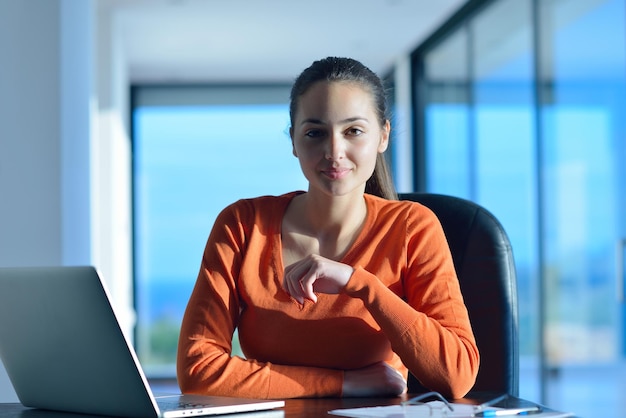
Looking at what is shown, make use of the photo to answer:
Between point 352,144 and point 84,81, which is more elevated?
point 84,81

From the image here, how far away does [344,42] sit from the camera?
7.21 meters

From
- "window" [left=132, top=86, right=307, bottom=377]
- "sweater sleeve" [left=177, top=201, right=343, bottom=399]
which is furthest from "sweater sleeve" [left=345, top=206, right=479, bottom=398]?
"window" [left=132, top=86, right=307, bottom=377]

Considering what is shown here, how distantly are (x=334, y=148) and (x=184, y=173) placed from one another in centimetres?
738

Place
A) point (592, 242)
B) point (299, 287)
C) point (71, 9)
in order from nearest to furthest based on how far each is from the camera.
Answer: point (299, 287)
point (71, 9)
point (592, 242)

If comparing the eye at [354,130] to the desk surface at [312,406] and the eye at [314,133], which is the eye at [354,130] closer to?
the eye at [314,133]

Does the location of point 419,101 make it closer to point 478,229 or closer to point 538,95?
point 538,95

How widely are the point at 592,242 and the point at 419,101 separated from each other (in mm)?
3662

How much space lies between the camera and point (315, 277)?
58.9 inches

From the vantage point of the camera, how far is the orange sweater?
1.55 metres

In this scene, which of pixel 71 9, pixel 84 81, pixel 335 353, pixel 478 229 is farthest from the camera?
pixel 84 81

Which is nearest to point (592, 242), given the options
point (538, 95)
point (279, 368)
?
point (538, 95)

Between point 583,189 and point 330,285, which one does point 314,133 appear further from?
point 583,189

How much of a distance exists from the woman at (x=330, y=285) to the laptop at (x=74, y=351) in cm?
28

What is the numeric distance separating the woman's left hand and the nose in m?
0.23
